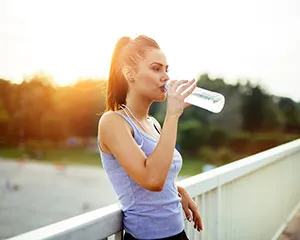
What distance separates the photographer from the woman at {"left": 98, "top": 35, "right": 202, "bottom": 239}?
0.91 meters

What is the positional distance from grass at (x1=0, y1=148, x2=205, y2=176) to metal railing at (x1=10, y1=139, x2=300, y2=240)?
4126 centimetres

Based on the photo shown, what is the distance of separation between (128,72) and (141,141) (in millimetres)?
188

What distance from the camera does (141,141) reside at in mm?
1001

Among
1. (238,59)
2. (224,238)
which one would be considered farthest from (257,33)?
(224,238)

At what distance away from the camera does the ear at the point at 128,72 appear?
3.51 feet

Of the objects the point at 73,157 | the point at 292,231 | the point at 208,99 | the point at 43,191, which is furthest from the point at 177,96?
the point at 43,191

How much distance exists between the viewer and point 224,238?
197 centimetres

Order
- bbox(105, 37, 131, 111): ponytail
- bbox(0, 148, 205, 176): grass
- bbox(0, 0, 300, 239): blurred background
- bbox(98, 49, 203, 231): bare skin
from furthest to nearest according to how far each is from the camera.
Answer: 1. bbox(0, 148, 205, 176): grass
2. bbox(0, 0, 300, 239): blurred background
3. bbox(105, 37, 131, 111): ponytail
4. bbox(98, 49, 203, 231): bare skin

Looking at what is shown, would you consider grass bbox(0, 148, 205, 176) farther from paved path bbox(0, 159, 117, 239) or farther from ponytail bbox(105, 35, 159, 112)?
ponytail bbox(105, 35, 159, 112)

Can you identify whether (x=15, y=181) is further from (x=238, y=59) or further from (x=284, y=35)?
(x=284, y=35)

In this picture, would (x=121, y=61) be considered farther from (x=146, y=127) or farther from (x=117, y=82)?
(x=146, y=127)

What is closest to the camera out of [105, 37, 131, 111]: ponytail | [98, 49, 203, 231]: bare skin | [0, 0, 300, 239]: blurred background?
[98, 49, 203, 231]: bare skin

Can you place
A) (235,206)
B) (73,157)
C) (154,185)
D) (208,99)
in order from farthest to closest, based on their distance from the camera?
(73,157) < (235,206) < (208,99) < (154,185)

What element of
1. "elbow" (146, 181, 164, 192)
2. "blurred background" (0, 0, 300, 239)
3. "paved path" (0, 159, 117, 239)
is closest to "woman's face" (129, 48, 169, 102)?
"elbow" (146, 181, 164, 192)
